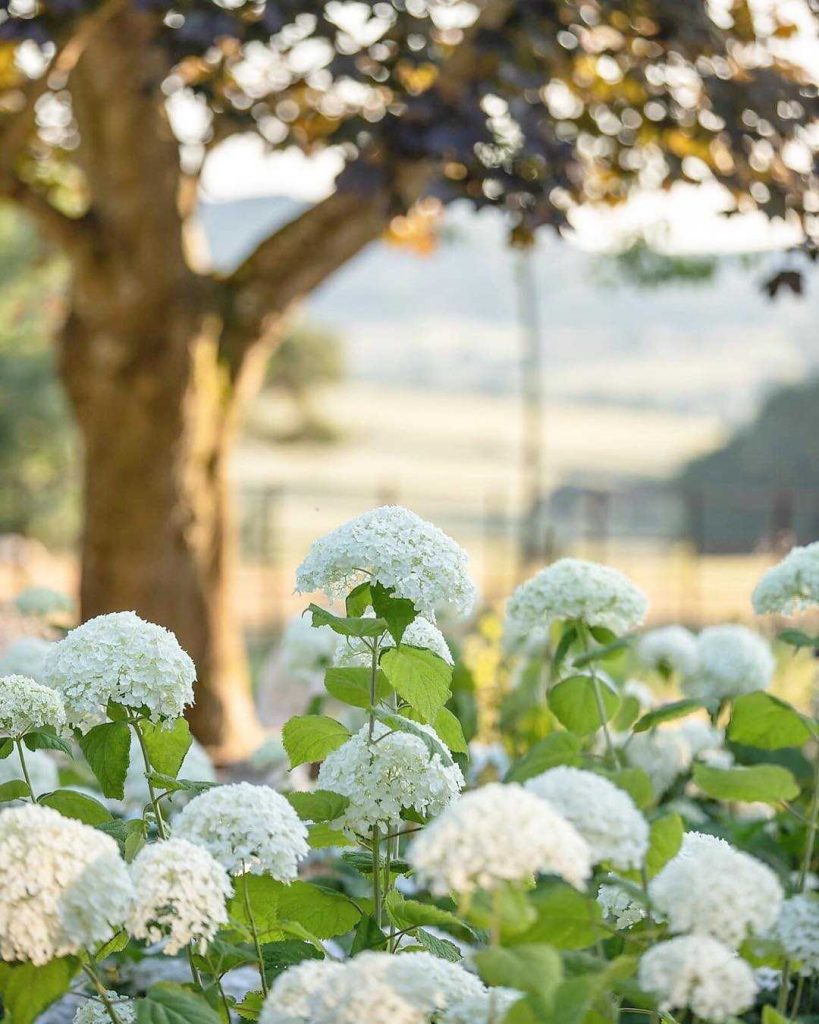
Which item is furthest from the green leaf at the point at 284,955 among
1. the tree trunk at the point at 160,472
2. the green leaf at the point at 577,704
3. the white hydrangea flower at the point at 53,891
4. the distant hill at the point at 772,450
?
the distant hill at the point at 772,450

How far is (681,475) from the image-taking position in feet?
128

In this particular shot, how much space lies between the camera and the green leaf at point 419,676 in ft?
5.23

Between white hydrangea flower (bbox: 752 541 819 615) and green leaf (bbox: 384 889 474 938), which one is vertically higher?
white hydrangea flower (bbox: 752 541 819 615)

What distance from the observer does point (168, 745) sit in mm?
1693

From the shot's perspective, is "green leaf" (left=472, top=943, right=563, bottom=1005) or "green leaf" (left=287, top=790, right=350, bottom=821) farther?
"green leaf" (left=287, top=790, right=350, bottom=821)

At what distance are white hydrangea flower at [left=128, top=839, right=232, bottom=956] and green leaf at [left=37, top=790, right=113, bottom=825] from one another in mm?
363

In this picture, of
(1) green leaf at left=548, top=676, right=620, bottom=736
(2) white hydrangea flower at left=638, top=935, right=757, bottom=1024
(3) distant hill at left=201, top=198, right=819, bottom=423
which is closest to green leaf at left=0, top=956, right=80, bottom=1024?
(2) white hydrangea flower at left=638, top=935, right=757, bottom=1024

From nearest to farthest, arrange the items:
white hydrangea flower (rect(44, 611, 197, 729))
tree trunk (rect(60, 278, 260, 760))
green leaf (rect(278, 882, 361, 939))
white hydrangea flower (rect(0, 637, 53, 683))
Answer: white hydrangea flower (rect(44, 611, 197, 729)) → green leaf (rect(278, 882, 361, 939)) → white hydrangea flower (rect(0, 637, 53, 683)) → tree trunk (rect(60, 278, 260, 760))

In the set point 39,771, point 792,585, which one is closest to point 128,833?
point 792,585

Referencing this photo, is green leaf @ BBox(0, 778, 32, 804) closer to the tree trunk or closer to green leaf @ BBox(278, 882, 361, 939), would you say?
green leaf @ BBox(278, 882, 361, 939)

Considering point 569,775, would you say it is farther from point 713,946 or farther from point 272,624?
point 272,624

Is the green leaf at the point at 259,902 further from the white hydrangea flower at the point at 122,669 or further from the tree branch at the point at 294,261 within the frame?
the tree branch at the point at 294,261

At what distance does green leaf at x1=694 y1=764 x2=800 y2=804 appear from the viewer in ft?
4.47

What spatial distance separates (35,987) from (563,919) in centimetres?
48
